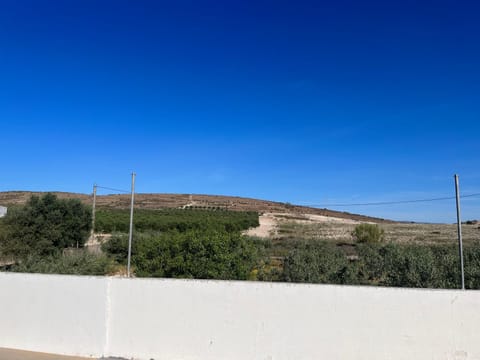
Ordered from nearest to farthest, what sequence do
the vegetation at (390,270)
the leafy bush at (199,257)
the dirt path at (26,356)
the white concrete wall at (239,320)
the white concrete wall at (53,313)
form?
1. the white concrete wall at (239,320)
2. the dirt path at (26,356)
3. the white concrete wall at (53,313)
4. the vegetation at (390,270)
5. the leafy bush at (199,257)

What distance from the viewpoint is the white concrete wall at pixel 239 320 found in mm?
5859

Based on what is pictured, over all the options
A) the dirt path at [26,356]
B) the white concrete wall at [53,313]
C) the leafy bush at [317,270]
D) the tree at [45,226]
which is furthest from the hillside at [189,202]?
the dirt path at [26,356]

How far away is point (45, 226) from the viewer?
1941 centimetres

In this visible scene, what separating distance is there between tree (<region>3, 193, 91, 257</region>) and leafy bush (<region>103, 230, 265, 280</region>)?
7.89 m

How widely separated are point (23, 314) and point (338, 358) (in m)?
6.07

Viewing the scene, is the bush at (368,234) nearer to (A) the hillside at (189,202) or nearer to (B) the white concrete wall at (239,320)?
(B) the white concrete wall at (239,320)

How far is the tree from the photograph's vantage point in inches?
730

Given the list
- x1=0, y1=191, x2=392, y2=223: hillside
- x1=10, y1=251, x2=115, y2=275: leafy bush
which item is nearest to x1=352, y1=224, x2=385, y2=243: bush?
x1=10, y1=251, x2=115, y2=275: leafy bush

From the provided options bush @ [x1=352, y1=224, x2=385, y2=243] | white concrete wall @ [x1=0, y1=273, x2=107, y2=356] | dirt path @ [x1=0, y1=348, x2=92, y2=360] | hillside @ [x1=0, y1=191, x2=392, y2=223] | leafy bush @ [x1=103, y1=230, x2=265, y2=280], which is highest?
hillside @ [x1=0, y1=191, x2=392, y2=223]

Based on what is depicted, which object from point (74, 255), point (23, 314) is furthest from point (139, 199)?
point (23, 314)

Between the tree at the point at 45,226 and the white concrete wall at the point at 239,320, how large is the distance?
476 inches

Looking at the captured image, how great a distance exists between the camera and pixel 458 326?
577 centimetres

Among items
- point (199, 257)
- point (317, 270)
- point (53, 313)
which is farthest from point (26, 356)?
point (317, 270)

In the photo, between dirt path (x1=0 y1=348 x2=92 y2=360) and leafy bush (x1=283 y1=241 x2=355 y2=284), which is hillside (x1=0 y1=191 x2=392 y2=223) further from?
dirt path (x1=0 y1=348 x2=92 y2=360)
